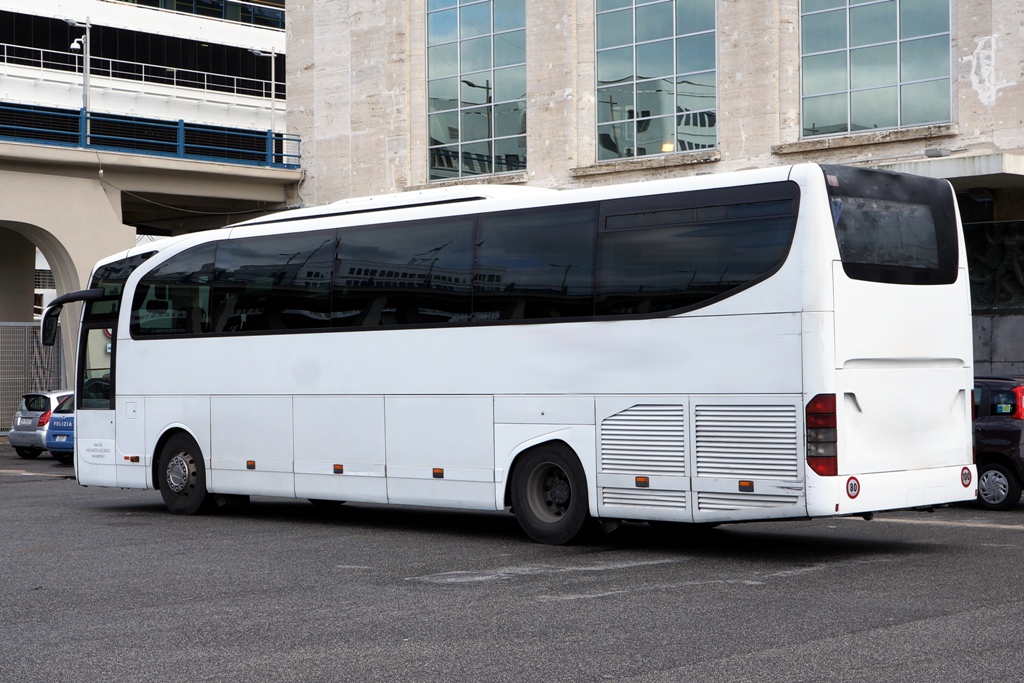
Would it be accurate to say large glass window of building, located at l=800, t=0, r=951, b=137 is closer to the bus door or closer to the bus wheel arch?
the bus wheel arch

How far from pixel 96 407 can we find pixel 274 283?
A: 3837 mm

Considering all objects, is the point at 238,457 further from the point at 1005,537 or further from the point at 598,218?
the point at 1005,537

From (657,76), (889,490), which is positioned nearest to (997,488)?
(889,490)

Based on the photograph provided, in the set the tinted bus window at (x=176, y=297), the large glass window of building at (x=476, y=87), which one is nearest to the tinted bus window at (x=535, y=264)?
the tinted bus window at (x=176, y=297)

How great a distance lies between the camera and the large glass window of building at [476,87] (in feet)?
101

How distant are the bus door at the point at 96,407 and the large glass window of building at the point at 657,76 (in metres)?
13.6

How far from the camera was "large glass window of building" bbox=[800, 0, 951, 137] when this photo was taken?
24016mm

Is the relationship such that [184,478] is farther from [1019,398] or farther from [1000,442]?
[1019,398]

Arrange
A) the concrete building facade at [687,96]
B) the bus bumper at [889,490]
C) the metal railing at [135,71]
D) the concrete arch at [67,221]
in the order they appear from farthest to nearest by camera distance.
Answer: the metal railing at [135,71], the concrete arch at [67,221], the concrete building facade at [687,96], the bus bumper at [889,490]

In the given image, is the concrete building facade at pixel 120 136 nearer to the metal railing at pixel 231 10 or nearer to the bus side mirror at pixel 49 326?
the metal railing at pixel 231 10

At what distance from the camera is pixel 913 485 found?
38.4 ft

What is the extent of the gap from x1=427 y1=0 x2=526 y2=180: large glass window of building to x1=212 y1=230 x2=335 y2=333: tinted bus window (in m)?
15.4

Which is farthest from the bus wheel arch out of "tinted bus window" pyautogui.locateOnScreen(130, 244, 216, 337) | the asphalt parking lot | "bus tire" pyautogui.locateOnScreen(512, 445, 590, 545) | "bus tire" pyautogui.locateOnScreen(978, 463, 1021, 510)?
"bus tire" pyautogui.locateOnScreen(978, 463, 1021, 510)

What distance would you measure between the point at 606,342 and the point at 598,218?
1142mm
